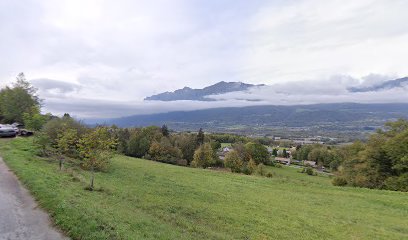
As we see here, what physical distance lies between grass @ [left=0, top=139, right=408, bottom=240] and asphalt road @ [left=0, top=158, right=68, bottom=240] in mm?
406

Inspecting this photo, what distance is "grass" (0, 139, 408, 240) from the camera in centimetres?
1162

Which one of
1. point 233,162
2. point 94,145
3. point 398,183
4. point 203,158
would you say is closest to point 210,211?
point 94,145

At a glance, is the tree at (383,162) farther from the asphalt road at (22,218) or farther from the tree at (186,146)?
the tree at (186,146)

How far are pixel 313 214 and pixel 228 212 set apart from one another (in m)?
6.59

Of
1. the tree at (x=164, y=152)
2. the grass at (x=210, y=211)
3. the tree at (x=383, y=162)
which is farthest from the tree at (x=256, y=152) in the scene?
the grass at (x=210, y=211)

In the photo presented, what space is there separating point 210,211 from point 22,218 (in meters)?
9.93

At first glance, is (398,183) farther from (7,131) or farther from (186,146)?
(186,146)

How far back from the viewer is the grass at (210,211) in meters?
11.6

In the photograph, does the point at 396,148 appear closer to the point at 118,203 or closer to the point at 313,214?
the point at 313,214

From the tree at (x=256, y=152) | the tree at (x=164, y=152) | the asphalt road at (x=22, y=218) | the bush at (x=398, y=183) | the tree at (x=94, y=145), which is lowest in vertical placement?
the tree at (x=256, y=152)

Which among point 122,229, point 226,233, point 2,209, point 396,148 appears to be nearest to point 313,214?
point 226,233

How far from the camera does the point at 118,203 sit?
51.9 ft

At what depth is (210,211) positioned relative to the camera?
17578 millimetres

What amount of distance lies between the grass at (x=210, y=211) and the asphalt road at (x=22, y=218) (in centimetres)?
41
